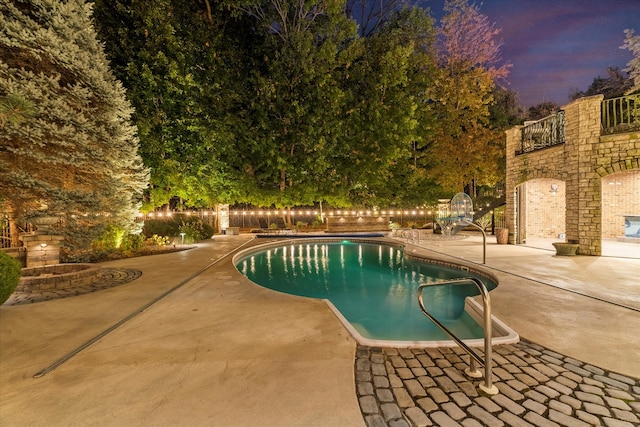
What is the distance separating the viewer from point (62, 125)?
7.43 meters

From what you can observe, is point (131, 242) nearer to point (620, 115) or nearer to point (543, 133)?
point (543, 133)

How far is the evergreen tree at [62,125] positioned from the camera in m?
6.78

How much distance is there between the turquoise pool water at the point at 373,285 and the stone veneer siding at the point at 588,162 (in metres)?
4.32

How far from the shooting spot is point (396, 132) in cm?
1992

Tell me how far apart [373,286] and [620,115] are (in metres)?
9.31

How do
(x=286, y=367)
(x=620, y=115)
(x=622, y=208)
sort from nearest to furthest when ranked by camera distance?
(x=286, y=367) → (x=620, y=115) → (x=622, y=208)

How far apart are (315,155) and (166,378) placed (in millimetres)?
16661

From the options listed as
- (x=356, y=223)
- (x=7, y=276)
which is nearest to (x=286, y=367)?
(x=7, y=276)

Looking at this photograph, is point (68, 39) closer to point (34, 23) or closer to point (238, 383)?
point (34, 23)

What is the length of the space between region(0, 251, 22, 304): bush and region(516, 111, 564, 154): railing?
13702 mm

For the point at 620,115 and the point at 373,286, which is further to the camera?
the point at 620,115

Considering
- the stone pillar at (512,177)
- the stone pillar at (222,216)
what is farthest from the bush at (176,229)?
the stone pillar at (512,177)

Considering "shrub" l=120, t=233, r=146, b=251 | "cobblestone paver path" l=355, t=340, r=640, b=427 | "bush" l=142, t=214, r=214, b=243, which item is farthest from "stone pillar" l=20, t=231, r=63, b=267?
"cobblestone paver path" l=355, t=340, r=640, b=427

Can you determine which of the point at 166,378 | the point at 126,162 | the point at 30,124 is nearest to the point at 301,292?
the point at 166,378
